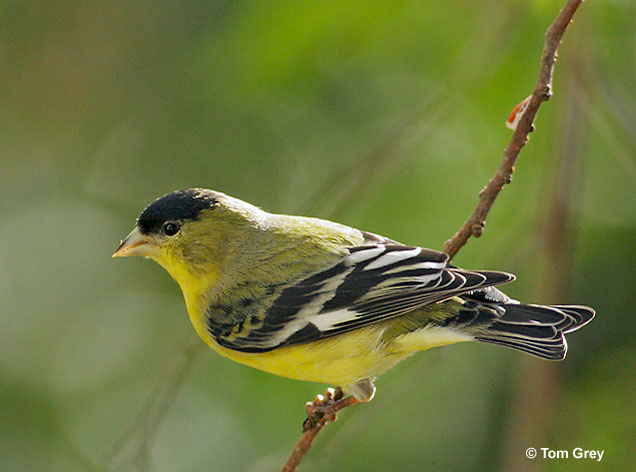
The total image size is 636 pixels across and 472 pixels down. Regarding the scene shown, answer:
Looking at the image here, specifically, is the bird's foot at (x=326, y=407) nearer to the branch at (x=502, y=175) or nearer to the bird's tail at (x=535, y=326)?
the branch at (x=502, y=175)

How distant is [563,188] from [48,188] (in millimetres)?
4917

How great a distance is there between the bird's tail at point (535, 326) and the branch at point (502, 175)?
0.37 m

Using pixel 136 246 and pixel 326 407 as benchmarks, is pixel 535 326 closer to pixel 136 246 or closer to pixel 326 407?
pixel 326 407

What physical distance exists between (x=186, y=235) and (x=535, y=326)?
1549 millimetres

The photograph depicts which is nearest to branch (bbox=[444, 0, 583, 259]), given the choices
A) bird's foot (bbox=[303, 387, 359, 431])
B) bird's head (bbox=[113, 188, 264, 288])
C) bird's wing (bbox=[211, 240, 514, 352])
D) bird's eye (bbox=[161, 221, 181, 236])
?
bird's wing (bbox=[211, 240, 514, 352])

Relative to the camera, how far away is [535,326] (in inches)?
118

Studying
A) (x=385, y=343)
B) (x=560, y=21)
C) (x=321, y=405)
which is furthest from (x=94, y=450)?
(x=560, y=21)

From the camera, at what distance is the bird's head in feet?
11.2

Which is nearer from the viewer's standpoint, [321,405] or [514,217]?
[321,405]

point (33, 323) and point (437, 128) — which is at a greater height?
point (437, 128)

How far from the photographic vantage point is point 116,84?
6.64 meters

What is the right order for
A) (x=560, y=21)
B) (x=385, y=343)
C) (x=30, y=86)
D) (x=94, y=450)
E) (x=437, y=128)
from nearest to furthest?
(x=560, y=21) < (x=385, y=343) < (x=437, y=128) < (x=94, y=450) < (x=30, y=86)

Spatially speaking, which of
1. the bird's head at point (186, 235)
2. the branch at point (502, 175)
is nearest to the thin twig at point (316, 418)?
the branch at point (502, 175)

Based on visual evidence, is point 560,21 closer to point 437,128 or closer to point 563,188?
point 563,188
